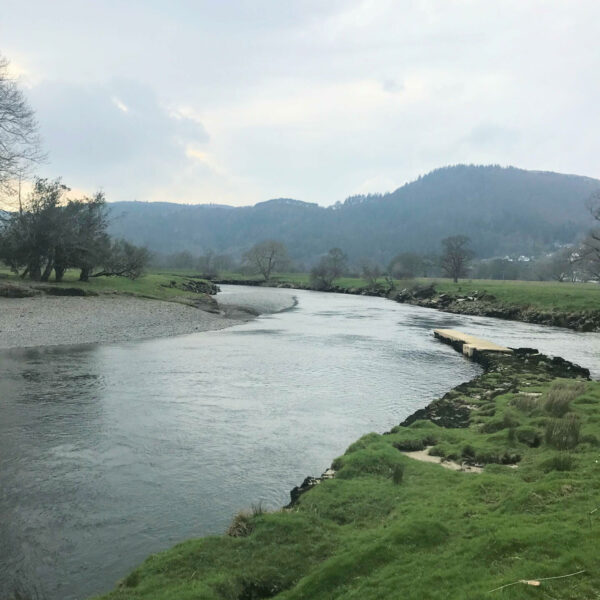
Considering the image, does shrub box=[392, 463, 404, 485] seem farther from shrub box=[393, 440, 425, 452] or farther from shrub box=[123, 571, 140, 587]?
shrub box=[123, 571, 140, 587]

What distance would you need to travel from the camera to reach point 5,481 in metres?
10.4

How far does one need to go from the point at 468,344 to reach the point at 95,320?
25.8 metres

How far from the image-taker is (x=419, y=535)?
21.8 feet

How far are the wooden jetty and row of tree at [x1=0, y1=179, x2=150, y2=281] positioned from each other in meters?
35.9

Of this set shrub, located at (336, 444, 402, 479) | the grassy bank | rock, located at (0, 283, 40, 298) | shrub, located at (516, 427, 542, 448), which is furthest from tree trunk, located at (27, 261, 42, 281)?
shrub, located at (516, 427, 542, 448)

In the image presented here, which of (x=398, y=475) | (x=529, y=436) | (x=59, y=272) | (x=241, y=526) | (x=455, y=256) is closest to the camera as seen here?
(x=241, y=526)

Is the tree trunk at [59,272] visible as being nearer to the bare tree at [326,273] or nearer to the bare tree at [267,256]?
the bare tree at [326,273]

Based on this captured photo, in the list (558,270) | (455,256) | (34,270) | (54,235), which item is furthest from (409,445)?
(558,270)

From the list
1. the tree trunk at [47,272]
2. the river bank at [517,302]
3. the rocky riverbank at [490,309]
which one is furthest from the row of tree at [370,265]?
the tree trunk at [47,272]

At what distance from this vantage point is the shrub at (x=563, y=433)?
35.8ft

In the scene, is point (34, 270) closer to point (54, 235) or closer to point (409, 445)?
point (54, 235)

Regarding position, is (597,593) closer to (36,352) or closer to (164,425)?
(164,425)

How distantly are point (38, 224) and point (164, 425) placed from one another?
137ft

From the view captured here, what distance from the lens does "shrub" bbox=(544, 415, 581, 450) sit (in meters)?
10.9
